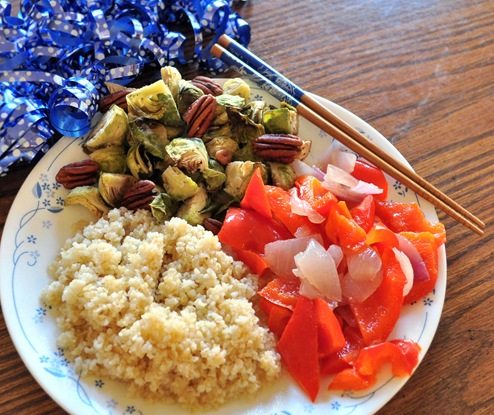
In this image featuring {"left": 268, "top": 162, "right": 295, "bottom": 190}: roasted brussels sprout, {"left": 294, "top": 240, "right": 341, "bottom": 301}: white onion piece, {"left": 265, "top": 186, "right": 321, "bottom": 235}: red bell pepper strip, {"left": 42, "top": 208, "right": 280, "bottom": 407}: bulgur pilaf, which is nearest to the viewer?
{"left": 42, "top": 208, "right": 280, "bottom": 407}: bulgur pilaf

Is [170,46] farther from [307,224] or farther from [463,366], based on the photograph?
[463,366]

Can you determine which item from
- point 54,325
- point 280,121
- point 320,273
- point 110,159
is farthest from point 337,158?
point 54,325

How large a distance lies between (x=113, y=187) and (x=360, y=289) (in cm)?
65

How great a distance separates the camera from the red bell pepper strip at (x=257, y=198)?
1481 mm

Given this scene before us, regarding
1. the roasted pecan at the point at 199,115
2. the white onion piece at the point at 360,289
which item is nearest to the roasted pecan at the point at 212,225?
the roasted pecan at the point at 199,115

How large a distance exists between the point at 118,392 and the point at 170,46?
108 cm

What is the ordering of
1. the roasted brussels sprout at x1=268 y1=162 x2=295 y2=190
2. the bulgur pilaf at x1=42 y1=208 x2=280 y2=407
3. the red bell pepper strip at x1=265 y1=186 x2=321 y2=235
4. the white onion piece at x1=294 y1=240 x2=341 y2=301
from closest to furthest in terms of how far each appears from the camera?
the bulgur pilaf at x1=42 y1=208 x2=280 y2=407, the white onion piece at x1=294 y1=240 x2=341 y2=301, the red bell pepper strip at x1=265 y1=186 x2=321 y2=235, the roasted brussels sprout at x1=268 y1=162 x2=295 y2=190

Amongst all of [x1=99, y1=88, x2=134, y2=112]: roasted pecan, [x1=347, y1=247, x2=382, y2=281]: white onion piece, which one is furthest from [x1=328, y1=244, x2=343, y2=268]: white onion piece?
[x1=99, y1=88, x2=134, y2=112]: roasted pecan

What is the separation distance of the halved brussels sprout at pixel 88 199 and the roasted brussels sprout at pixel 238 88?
1.50 ft

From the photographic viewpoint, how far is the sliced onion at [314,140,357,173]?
5.25ft

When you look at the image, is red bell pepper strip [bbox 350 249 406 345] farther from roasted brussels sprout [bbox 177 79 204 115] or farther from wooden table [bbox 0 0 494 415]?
roasted brussels sprout [bbox 177 79 204 115]

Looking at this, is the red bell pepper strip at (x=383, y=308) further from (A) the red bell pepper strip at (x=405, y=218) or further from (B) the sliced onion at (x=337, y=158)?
(B) the sliced onion at (x=337, y=158)

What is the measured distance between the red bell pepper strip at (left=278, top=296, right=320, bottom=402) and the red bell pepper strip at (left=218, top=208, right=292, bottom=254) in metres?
0.20

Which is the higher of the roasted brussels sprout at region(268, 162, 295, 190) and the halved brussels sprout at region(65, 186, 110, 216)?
the halved brussels sprout at region(65, 186, 110, 216)
